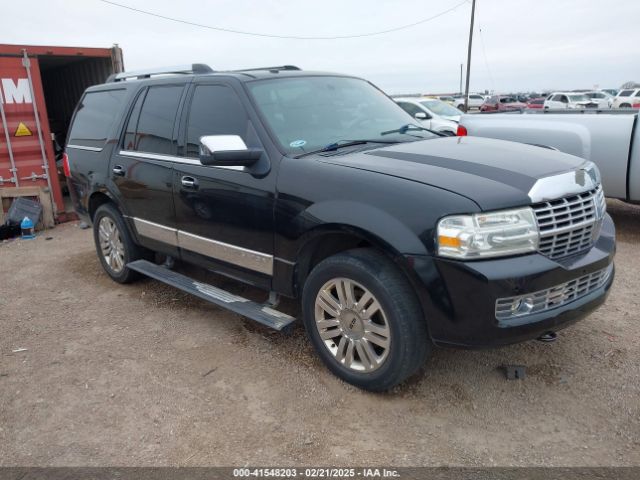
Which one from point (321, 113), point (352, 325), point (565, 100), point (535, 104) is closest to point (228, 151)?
point (321, 113)

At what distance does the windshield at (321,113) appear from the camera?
3.62 metres

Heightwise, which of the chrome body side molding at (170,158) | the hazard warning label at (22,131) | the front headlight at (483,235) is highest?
the hazard warning label at (22,131)

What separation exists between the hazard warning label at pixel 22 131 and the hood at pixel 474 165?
6.71 m

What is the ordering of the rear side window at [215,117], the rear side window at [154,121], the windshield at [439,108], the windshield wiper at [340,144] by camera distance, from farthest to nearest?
1. the windshield at [439,108]
2. the rear side window at [154,121]
3. the rear side window at [215,117]
4. the windshield wiper at [340,144]

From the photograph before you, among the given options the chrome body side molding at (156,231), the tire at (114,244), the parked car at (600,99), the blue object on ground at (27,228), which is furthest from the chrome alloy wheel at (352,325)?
the parked car at (600,99)

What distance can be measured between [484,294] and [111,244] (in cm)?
393

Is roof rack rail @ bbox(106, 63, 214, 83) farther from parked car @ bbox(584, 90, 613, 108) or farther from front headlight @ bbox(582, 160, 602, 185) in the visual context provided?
parked car @ bbox(584, 90, 613, 108)

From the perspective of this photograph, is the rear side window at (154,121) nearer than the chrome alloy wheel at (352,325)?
No

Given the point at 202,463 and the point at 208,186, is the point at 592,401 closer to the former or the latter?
the point at 202,463

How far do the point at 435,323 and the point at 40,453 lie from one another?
2.17 m

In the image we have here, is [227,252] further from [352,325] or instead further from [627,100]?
[627,100]

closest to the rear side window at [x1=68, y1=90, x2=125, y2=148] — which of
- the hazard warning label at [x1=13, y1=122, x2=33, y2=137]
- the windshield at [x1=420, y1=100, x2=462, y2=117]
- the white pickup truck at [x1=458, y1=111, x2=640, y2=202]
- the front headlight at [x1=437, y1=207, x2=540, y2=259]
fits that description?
the hazard warning label at [x1=13, y1=122, x2=33, y2=137]

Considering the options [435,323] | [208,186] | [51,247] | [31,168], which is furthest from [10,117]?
[435,323]

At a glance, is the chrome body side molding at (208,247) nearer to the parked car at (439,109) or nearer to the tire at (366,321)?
the tire at (366,321)
